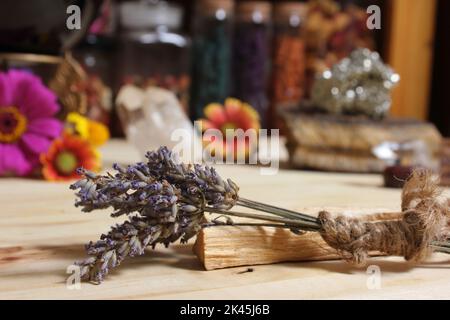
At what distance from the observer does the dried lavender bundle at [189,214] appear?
0.40 meters

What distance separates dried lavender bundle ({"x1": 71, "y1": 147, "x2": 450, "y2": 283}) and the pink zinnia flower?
47 centimetres

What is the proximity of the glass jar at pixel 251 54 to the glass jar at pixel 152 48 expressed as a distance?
0.46ft

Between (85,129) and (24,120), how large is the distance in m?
0.11

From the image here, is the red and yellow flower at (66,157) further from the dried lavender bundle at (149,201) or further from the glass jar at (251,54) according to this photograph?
the glass jar at (251,54)

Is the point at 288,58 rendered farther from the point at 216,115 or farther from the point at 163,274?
the point at 163,274

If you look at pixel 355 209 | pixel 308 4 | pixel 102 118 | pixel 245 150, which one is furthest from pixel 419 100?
pixel 355 209

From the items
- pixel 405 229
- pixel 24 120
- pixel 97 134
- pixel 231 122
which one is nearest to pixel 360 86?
pixel 231 122

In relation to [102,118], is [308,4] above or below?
above

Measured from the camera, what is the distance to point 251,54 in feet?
5.08

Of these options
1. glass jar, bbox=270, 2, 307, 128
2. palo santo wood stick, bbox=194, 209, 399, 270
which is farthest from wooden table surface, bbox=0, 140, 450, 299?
glass jar, bbox=270, 2, 307, 128
